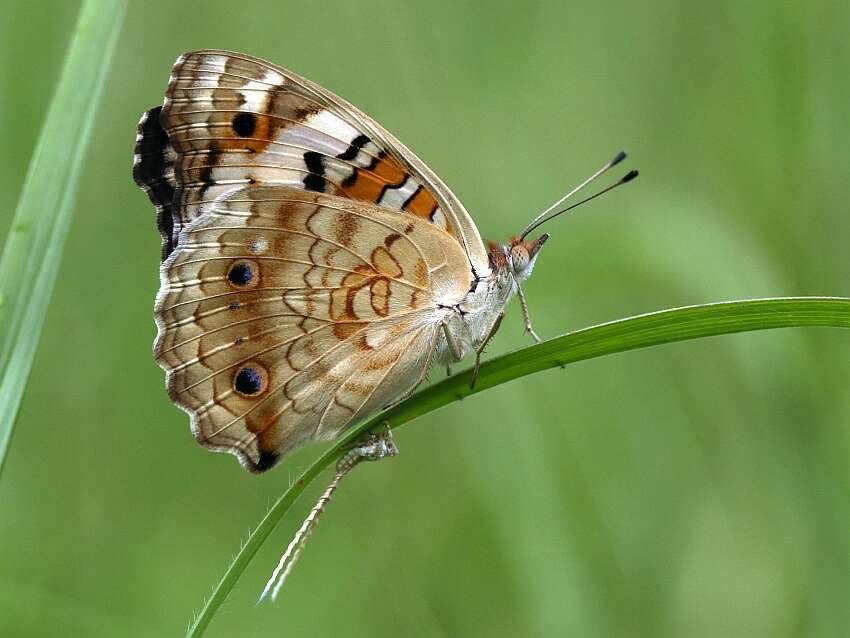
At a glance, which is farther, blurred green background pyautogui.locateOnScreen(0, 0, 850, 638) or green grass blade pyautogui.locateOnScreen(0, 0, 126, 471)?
blurred green background pyautogui.locateOnScreen(0, 0, 850, 638)

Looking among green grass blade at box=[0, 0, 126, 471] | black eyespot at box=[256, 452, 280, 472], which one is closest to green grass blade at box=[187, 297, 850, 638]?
black eyespot at box=[256, 452, 280, 472]

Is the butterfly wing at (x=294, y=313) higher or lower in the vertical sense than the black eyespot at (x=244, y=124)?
lower

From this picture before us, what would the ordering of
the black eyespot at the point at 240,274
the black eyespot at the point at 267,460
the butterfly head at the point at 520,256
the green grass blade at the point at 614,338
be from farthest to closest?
the butterfly head at the point at 520,256 → the black eyespot at the point at 240,274 → the black eyespot at the point at 267,460 → the green grass blade at the point at 614,338

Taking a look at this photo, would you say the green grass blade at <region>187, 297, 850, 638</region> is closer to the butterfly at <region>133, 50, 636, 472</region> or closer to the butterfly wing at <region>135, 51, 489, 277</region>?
the butterfly at <region>133, 50, 636, 472</region>

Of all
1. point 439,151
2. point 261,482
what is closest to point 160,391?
point 261,482

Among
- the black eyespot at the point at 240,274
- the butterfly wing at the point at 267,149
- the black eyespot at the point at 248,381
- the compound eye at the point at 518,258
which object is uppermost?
the butterfly wing at the point at 267,149

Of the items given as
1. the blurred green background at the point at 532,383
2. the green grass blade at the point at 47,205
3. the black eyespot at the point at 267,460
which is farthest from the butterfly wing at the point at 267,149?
the blurred green background at the point at 532,383

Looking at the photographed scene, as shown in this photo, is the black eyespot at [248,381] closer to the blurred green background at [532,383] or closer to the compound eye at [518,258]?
the compound eye at [518,258]

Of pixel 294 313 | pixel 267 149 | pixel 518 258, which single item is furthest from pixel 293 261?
pixel 518 258
